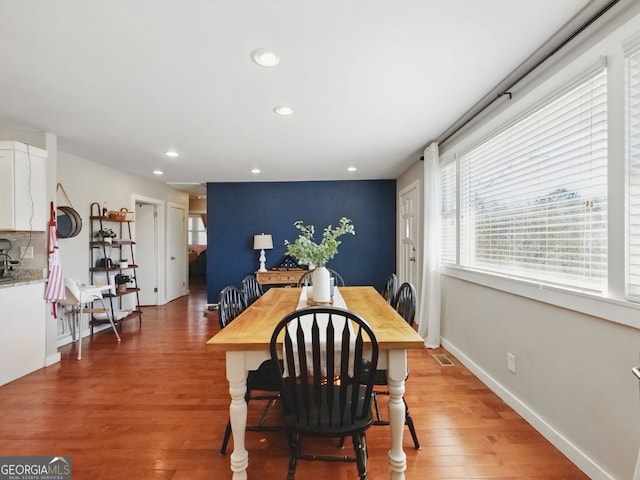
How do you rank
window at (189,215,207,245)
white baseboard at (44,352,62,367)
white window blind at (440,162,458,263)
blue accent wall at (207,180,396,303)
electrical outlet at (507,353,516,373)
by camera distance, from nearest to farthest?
electrical outlet at (507,353,516,373)
white baseboard at (44,352,62,367)
white window blind at (440,162,458,263)
blue accent wall at (207,180,396,303)
window at (189,215,207,245)

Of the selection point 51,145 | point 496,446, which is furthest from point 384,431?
point 51,145

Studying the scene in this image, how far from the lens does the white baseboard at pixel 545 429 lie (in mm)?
1506

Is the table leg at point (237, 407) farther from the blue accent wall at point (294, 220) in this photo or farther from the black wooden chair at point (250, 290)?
the blue accent wall at point (294, 220)

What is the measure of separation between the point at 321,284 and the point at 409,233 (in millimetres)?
2902

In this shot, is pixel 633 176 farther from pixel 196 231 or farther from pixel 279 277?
pixel 196 231

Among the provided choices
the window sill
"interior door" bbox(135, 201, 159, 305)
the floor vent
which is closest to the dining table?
the window sill

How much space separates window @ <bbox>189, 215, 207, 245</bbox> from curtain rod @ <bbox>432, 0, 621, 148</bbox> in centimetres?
812

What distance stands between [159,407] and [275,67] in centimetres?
249

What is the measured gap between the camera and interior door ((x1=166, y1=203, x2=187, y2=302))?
19.5 feet

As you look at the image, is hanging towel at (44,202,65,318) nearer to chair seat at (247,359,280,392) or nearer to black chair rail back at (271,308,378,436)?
chair seat at (247,359,280,392)

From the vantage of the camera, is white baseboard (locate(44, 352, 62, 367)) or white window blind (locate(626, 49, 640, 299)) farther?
white baseboard (locate(44, 352, 62, 367))

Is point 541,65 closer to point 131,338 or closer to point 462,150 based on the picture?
point 462,150

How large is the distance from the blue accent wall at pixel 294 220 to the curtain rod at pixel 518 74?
256 cm

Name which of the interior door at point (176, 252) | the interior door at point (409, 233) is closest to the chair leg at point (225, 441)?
the interior door at point (409, 233)
